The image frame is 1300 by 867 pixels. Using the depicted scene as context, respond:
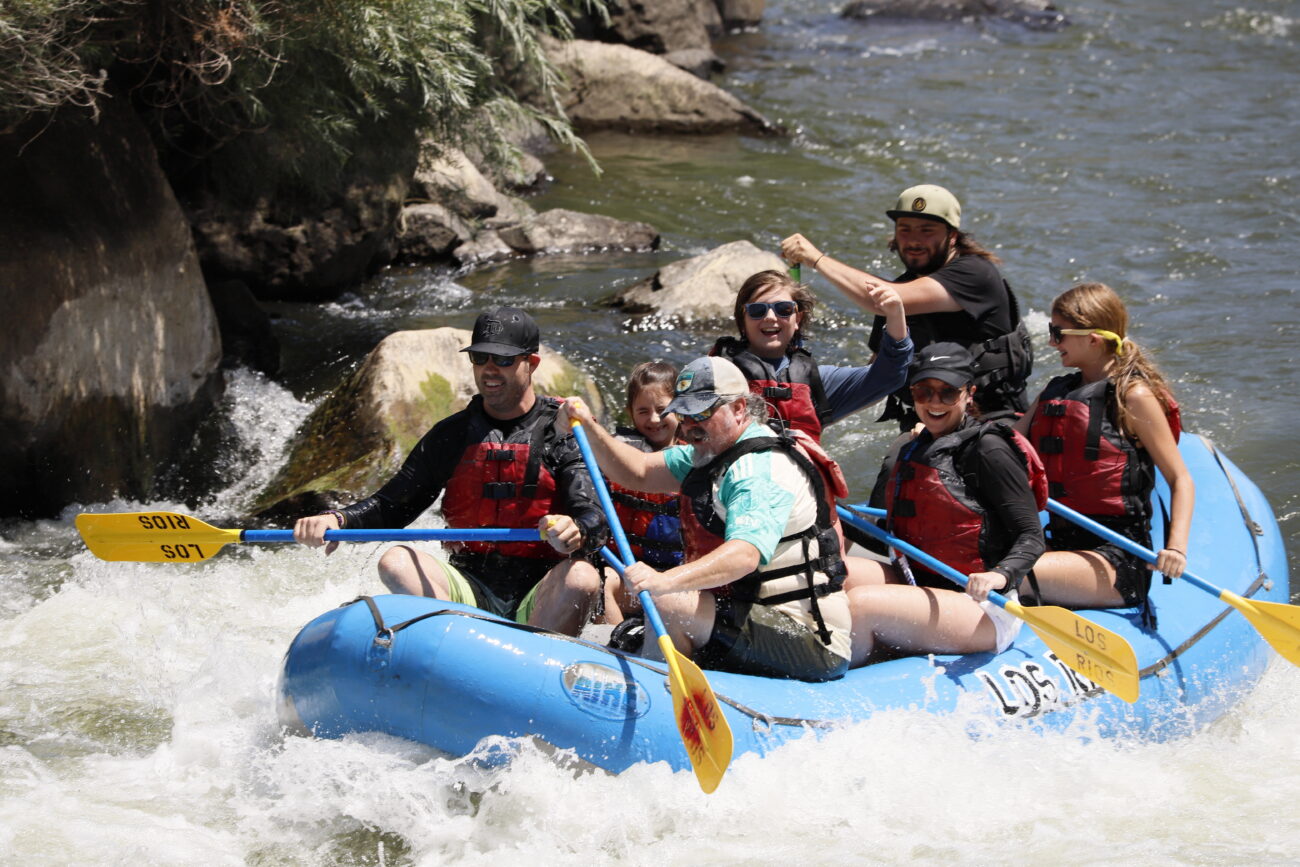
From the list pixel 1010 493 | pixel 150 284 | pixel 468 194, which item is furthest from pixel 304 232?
pixel 1010 493

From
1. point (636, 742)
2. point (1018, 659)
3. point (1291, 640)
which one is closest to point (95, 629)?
point (636, 742)

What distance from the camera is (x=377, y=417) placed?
21.5 feet

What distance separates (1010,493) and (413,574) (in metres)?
1.77

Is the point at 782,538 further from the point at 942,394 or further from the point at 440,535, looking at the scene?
the point at 440,535

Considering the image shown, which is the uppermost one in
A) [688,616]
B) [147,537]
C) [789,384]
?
[789,384]

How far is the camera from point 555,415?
430 cm

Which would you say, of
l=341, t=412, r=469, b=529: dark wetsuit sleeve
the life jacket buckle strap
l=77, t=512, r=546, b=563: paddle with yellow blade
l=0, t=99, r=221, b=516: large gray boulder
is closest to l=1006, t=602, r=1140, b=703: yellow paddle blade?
the life jacket buckle strap

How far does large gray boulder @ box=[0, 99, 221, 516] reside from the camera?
595 cm

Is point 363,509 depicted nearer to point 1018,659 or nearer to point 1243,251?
point 1018,659

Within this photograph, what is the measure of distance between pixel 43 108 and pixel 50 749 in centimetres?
285

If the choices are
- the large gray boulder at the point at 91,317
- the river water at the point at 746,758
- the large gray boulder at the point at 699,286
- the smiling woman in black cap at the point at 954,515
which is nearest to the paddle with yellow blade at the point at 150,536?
the river water at the point at 746,758

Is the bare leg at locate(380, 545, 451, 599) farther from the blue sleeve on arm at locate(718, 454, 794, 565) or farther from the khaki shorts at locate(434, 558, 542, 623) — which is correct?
the blue sleeve on arm at locate(718, 454, 794, 565)

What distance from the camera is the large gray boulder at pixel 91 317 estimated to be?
19.5 feet

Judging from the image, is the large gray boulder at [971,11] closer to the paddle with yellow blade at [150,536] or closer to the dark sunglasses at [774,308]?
the dark sunglasses at [774,308]
